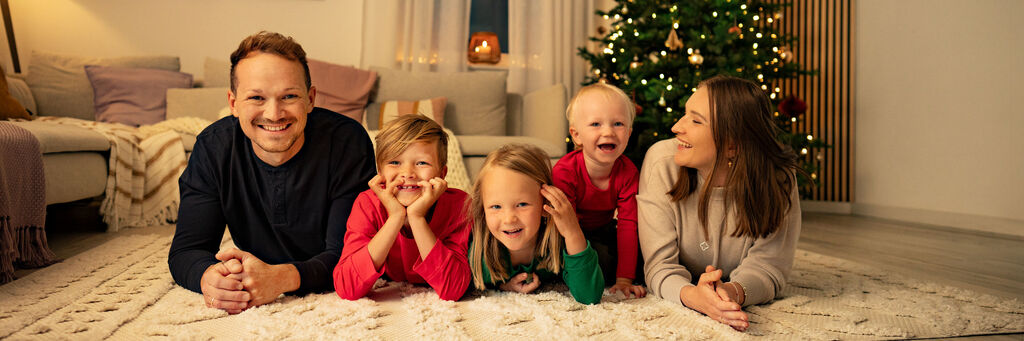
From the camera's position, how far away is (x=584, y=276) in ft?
4.24

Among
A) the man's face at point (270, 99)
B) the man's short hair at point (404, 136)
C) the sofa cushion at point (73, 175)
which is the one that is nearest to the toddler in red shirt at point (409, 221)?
the man's short hair at point (404, 136)

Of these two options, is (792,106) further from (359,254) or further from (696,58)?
(359,254)

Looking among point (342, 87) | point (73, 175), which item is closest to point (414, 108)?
point (342, 87)

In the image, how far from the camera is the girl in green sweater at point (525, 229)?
4.19 feet

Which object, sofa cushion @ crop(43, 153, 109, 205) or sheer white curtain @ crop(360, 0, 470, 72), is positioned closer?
sofa cushion @ crop(43, 153, 109, 205)

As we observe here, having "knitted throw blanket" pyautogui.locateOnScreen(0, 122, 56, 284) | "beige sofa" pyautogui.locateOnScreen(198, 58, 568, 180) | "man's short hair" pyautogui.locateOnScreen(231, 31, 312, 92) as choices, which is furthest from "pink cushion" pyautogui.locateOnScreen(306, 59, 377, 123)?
"man's short hair" pyautogui.locateOnScreen(231, 31, 312, 92)

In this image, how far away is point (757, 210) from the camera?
4.46 feet

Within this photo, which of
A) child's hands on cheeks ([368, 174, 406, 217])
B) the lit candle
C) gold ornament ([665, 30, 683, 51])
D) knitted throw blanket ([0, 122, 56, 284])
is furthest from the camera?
the lit candle

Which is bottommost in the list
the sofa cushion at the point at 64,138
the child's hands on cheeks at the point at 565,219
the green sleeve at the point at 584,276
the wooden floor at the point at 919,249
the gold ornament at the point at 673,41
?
the wooden floor at the point at 919,249

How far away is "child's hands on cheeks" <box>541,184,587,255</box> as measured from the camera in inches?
49.8

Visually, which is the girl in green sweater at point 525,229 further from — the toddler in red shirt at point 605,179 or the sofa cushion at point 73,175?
the sofa cushion at point 73,175

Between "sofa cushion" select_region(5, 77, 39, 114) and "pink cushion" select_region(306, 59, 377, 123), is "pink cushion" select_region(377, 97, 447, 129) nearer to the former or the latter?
"pink cushion" select_region(306, 59, 377, 123)

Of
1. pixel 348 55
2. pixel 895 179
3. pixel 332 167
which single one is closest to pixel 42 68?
pixel 348 55

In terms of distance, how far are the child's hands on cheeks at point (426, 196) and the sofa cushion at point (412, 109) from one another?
217 cm
